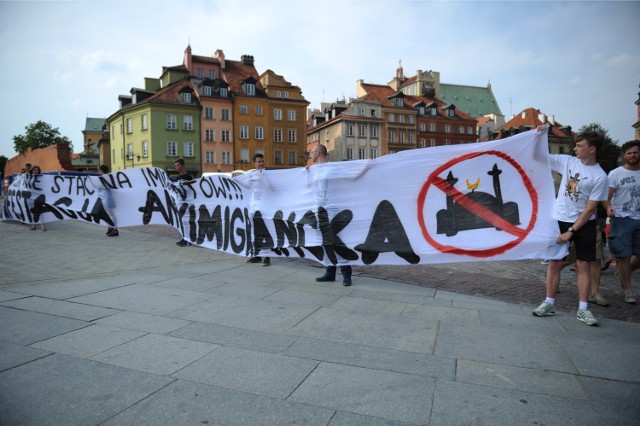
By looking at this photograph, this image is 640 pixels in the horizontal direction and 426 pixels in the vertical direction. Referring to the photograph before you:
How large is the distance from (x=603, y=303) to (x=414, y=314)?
2518 millimetres

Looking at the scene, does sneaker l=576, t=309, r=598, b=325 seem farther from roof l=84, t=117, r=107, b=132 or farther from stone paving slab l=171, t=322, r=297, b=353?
roof l=84, t=117, r=107, b=132

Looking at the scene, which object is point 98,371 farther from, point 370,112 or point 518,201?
point 370,112

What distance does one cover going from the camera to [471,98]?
94125 millimetres

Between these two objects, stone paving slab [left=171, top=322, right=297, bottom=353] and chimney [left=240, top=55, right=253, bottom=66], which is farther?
chimney [left=240, top=55, right=253, bottom=66]

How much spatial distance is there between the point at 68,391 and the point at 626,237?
20.0ft

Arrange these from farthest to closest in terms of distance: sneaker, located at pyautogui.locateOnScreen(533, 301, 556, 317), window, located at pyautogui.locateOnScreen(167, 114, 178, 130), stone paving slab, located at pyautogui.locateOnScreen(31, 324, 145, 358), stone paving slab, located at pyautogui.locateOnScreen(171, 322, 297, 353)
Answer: window, located at pyautogui.locateOnScreen(167, 114, 178, 130) → sneaker, located at pyautogui.locateOnScreen(533, 301, 556, 317) → stone paving slab, located at pyautogui.locateOnScreen(171, 322, 297, 353) → stone paving slab, located at pyautogui.locateOnScreen(31, 324, 145, 358)

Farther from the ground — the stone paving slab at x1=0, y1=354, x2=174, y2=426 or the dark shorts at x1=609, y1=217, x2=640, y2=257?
the dark shorts at x1=609, y1=217, x2=640, y2=257

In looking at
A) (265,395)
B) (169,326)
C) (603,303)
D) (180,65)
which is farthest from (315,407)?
(180,65)

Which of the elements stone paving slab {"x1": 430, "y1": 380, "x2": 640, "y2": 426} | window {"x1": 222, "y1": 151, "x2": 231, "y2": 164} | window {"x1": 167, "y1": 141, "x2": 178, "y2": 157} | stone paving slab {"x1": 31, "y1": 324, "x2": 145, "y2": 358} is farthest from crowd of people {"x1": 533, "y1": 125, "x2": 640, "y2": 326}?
window {"x1": 222, "y1": 151, "x2": 231, "y2": 164}

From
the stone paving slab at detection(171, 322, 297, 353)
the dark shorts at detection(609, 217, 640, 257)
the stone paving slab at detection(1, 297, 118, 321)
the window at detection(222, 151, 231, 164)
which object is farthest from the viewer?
the window at detection(222, 151, 231, 164)

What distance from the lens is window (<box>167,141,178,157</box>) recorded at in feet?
165

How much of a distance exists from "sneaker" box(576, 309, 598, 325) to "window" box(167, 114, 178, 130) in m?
51.7

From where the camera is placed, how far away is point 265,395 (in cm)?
275

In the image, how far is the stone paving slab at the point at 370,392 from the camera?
2576mm
